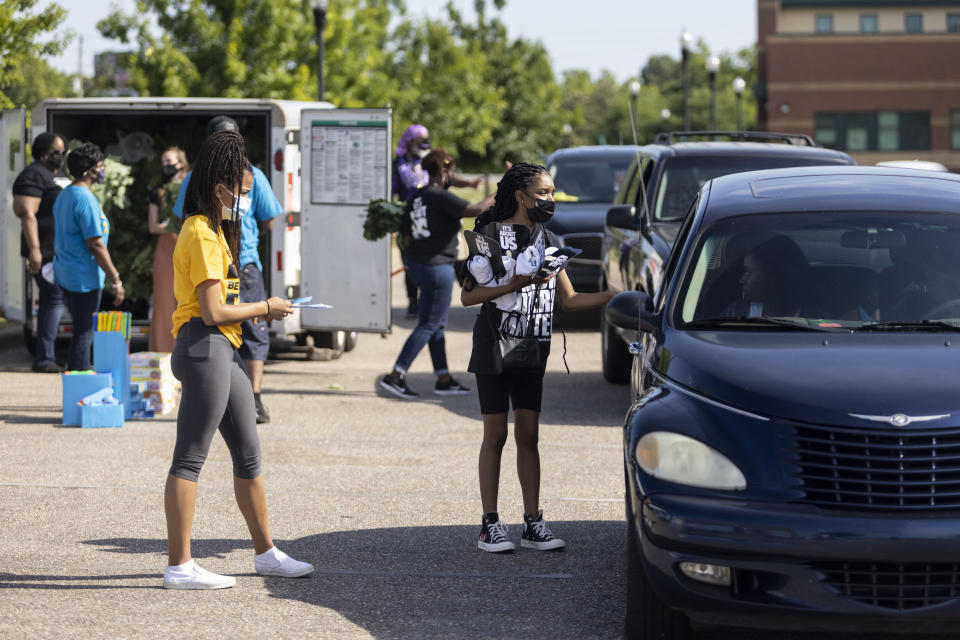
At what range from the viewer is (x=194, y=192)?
584 centimetres

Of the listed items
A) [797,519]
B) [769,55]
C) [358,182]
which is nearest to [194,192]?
[797,519]

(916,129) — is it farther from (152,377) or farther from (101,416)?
(101,416)

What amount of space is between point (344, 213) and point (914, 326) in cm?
746

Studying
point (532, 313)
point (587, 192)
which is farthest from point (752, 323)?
point (587, 192)

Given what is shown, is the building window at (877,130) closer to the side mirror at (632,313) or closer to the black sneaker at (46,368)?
the black sneaker at (46,368)

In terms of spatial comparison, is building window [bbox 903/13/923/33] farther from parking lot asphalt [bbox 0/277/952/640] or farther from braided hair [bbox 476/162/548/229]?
braided hair [bbox 476/162/548/229]

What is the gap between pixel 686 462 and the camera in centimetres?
481

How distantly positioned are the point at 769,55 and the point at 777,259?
6267 cm

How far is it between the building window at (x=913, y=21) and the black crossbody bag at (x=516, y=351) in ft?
238

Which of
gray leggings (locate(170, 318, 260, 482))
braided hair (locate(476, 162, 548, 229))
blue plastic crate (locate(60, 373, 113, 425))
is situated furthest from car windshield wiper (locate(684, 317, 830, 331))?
blue plastic crate (locate(60, 373, 113, 425))

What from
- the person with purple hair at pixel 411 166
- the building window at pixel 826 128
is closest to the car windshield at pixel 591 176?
the person with purple hair at pixel 411 166

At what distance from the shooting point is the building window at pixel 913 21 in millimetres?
74250

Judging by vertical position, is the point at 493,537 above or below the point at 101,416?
below

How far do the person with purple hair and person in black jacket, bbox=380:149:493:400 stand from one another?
0.89 feet
